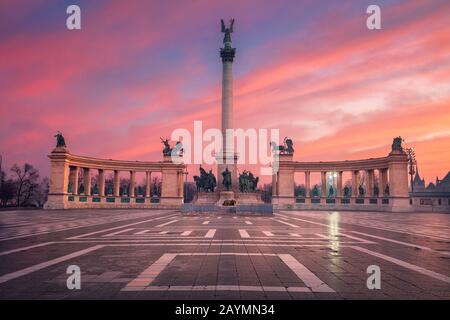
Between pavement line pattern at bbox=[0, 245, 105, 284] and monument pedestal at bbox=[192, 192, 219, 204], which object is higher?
monument pedestal at bbox=[192, 192, 219, 204]

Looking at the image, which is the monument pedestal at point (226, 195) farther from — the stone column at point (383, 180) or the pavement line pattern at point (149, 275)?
the pavement line pattern at point (149, 275)

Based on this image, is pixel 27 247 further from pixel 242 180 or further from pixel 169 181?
pixel 169 181

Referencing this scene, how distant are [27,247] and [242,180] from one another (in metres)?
57.7

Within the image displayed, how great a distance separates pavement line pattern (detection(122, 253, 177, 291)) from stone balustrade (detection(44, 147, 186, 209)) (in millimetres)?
73861

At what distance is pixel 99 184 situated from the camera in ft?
306

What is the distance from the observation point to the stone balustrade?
3150 inches

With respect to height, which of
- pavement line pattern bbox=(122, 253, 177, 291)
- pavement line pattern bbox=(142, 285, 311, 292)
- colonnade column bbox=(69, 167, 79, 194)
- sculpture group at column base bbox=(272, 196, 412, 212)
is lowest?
sculpture group at column base bbox=(272, 196, 412, 212)

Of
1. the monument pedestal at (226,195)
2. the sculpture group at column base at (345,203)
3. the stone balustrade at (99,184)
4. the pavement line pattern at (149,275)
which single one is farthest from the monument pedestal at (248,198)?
the pavement line pattern at (149,275)

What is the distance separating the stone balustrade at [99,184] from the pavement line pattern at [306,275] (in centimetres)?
7597

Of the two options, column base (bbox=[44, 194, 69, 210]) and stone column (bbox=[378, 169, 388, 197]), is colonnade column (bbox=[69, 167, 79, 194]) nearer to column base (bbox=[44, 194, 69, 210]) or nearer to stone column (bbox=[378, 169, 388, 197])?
column base (bbox=[44, 194, 69, 210])

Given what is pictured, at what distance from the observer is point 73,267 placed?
11664mm

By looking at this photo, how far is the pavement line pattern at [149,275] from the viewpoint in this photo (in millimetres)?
8867

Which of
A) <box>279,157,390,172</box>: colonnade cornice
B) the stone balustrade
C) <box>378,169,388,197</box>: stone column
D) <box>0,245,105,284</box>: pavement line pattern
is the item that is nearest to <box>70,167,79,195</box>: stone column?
the stone balustrade
